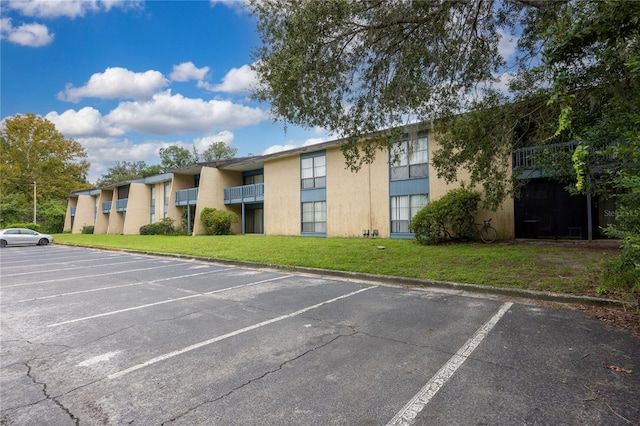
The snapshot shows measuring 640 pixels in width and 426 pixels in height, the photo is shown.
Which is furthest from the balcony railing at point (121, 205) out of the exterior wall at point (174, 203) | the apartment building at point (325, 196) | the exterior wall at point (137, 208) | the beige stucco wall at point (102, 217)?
the exterior wall at point (174, 203)

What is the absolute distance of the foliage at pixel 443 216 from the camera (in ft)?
43.8

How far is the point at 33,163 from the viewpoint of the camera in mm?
50188

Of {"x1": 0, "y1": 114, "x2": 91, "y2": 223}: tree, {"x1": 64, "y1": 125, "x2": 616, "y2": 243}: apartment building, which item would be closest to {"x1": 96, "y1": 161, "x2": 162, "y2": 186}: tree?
{"x1": 0, "y1": 114, "x2": 91, "y2": 223}: tree

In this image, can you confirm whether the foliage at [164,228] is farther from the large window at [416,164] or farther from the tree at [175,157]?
the tree at [175,157]

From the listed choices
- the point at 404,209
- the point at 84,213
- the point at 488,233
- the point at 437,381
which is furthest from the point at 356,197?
the point at 84,213

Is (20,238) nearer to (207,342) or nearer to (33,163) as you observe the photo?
(207,342)

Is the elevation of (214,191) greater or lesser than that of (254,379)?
greater

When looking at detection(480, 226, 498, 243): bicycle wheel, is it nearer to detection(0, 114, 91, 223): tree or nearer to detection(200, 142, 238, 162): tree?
detection(200, 142, 238, 162): tree

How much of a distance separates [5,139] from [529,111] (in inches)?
2550

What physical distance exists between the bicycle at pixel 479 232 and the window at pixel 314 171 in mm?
8797

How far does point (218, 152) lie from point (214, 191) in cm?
3162

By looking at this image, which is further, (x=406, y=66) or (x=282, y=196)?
(x=282, y=196)

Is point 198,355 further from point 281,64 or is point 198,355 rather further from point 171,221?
point 171,221

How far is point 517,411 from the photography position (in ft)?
8.46
